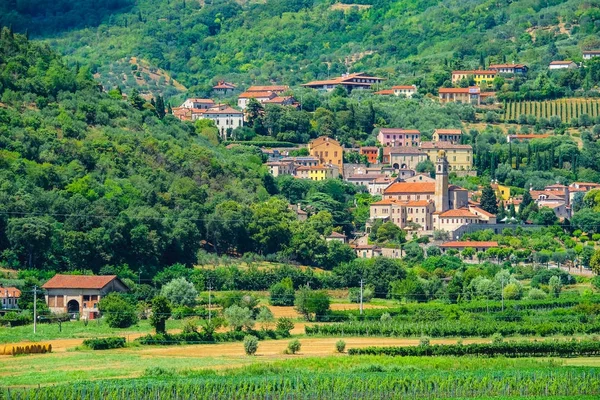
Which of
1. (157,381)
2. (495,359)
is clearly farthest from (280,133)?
(157,381)

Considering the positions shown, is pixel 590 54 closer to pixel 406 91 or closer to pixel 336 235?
pixel 406 91

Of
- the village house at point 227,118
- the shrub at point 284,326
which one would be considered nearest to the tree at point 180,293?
the shrub at point 284,326

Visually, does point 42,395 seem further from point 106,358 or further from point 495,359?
point 495,359

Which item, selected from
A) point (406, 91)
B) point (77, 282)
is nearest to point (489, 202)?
point (406, 91)

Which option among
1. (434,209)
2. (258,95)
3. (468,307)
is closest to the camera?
(468,307)

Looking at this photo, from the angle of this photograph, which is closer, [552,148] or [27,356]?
[27,356]
